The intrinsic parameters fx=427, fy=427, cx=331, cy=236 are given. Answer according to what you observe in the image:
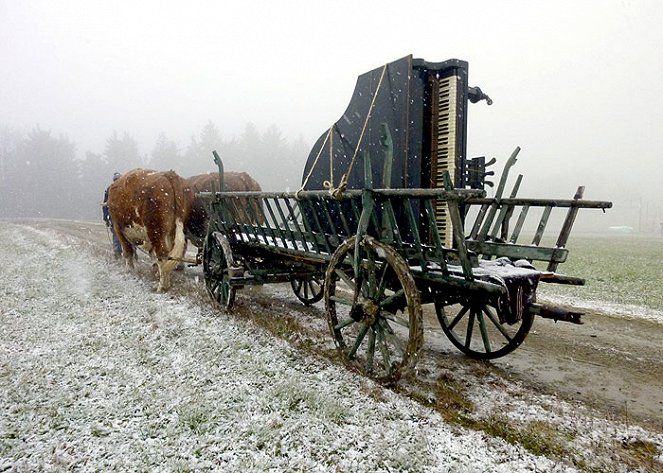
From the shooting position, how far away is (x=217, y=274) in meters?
6.89

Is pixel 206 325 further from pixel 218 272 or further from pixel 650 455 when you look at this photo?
pixel 650 455

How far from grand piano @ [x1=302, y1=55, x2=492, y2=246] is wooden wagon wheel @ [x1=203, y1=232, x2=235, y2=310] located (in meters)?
2.49

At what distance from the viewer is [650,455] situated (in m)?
3.03

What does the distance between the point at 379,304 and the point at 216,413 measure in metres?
1.68

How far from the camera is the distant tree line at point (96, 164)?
53.6 m

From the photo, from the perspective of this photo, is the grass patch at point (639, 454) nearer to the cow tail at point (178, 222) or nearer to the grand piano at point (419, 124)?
the grand piano at point (419, 124)

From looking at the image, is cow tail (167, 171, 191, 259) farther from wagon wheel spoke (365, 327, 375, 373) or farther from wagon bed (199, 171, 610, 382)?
wagon wheel spoke (365, 327, 375, 373)

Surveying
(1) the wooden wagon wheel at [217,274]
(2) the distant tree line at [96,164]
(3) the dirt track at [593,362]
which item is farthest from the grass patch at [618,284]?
(2) the distant tree line at [96,164]

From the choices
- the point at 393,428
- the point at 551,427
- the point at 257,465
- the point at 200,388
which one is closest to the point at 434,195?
the point at 393,428

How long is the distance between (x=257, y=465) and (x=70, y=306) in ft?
18.2

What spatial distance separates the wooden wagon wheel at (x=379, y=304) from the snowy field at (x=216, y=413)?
0.25 meters

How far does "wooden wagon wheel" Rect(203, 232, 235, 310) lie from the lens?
21.7 ft

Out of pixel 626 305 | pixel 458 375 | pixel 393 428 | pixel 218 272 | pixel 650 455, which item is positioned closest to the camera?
pixel 650 455

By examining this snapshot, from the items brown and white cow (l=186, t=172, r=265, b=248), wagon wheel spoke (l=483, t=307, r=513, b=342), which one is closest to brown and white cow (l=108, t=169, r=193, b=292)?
brown and white cow (l=186, t=172, r=265, b=248)
